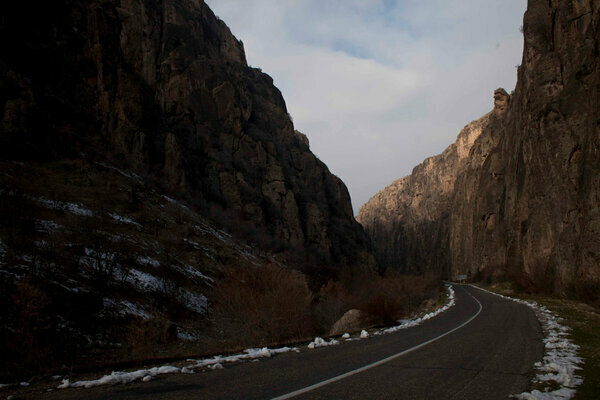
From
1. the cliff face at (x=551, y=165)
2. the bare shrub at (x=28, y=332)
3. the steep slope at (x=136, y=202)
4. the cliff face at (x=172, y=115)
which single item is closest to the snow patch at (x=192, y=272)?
the steep slope at (x=136, y=202)

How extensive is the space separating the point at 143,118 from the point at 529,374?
38.5m

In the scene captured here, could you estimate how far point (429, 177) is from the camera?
170 metres

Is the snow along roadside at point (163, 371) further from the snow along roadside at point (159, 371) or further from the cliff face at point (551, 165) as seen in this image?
the cliff face at point (551, 165)

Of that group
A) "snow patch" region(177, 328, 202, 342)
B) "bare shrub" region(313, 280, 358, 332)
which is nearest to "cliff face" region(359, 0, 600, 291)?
"bare shrub" region(313, 280, 358, 332)

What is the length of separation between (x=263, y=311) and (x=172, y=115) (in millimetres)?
41259

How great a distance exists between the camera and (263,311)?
49.3 ft

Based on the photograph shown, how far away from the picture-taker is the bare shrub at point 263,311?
1461 centimetres

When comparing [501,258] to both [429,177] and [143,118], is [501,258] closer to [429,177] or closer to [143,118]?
[143,118]

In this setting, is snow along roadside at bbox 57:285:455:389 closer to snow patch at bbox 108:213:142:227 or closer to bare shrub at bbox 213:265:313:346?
bare shrub at bbox 213:265:313:346

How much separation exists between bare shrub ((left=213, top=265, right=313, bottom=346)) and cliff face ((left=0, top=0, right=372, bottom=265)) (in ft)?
53.7

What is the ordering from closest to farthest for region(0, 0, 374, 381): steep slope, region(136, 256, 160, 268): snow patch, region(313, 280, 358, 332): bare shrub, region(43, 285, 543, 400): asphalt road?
region(43, 285, 543, 400): asphalt road
region(0, 0, 374, 381): steep slope
region(136, 256, 160, 268): snow patch
region(313, 280, 358, 332): bare shrub

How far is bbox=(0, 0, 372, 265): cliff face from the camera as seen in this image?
28156 mm

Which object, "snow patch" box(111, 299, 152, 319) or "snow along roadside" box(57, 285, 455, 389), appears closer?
"snow along roadside" box(57, 285, 455, 389)

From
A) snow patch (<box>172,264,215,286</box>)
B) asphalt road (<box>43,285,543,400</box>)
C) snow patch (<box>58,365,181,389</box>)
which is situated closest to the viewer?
asphalt road (<box>43,285,543,400</box>)
